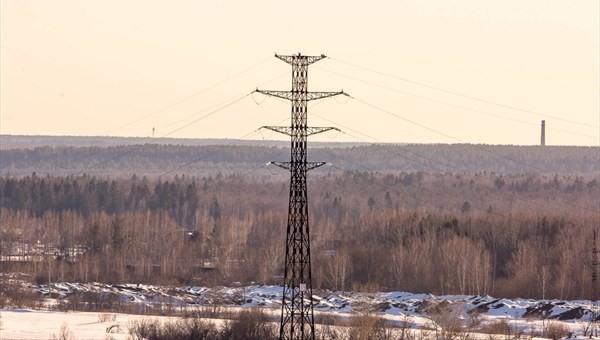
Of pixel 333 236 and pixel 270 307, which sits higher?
pixel 333 236

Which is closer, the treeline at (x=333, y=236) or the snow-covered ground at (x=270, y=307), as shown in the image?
the snow-covered ground at (x=270, y=307)

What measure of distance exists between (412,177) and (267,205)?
26.1 meters

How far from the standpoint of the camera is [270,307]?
6619 cm

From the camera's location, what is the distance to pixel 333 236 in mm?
98562

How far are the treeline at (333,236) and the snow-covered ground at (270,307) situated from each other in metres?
3.67

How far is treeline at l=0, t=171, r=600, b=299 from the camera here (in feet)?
250

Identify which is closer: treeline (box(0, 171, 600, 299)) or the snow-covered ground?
the snow-covered ground

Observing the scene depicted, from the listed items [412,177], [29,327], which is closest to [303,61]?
[29,327]

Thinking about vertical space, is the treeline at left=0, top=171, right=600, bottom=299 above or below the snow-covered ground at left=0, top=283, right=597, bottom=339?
above

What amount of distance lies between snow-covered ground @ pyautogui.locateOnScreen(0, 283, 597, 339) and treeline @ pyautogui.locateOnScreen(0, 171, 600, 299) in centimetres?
367

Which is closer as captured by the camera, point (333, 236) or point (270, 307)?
point (270, 307)

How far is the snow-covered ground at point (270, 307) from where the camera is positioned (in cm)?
5603

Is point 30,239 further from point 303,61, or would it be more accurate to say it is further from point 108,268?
point 303,61

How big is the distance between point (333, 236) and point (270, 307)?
107 ft
